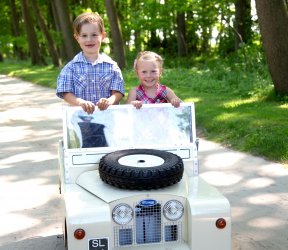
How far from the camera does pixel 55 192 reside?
5.75 metres

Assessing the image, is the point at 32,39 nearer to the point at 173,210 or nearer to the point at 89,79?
the point at 89,79

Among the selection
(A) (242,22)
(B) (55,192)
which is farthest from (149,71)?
(A) (242,22)

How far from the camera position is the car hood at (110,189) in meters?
3.22

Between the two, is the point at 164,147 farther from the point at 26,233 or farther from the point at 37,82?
the point at 37,82

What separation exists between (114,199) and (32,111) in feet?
31.6

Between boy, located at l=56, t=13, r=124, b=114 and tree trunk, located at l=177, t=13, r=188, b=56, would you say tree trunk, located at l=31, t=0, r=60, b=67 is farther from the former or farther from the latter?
boy, located at l=56, t=13, r=124, b=114

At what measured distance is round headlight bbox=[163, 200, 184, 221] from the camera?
3266mm

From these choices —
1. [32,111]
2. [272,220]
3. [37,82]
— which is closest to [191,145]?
[272,220]

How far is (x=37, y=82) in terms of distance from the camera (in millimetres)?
19859

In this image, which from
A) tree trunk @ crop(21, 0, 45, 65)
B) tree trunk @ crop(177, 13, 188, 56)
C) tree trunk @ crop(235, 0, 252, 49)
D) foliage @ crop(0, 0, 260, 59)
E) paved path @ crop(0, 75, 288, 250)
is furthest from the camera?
tree trunk @ crop(21, 0, 45, 65)

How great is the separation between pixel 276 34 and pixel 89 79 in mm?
6499

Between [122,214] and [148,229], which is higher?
[122,214]

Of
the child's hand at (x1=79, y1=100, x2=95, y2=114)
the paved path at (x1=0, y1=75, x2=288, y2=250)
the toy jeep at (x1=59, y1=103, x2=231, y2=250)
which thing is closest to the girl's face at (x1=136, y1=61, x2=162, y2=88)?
the child's hand at (x1=79, y1=100, x2=95, y2=114)

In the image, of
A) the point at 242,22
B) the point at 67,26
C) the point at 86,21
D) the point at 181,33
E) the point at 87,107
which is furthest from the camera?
the point at 181,33
